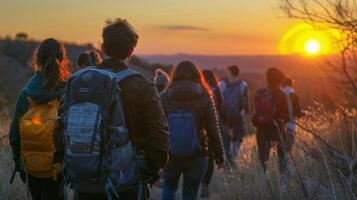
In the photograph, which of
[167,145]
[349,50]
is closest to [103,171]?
[167,145]

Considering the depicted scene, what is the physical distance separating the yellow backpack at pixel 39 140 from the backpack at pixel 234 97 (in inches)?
277

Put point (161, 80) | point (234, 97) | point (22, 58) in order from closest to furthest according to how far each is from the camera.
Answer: point (161, 80)
point (234, 97)
point (22, 58)

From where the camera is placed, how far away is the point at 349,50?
8898 millimetres

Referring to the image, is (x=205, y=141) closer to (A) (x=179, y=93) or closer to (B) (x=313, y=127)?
(A) (x=179, y=93)

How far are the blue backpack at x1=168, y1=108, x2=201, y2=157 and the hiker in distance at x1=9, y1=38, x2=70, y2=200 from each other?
56.0 inches

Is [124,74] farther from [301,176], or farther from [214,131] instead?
[301,176]

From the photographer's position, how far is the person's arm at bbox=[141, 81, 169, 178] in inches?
159

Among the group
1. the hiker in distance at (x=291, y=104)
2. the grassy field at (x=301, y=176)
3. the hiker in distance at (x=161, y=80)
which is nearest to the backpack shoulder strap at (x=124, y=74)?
the grassy field at (x=301, y=176)

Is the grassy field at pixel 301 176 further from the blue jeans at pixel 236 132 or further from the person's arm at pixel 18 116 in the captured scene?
the person's arm at pixel 18 116

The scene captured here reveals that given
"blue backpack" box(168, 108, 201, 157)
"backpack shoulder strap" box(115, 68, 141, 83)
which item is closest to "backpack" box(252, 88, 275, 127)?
"blue backpack" box(168, 108, 201, 157)

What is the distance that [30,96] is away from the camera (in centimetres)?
512

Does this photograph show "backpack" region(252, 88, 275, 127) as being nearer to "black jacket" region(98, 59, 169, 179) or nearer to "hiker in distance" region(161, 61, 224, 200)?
"hiker in distance" region(161, 61, 224, 200)

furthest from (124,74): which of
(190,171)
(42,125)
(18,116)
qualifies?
(190,171)

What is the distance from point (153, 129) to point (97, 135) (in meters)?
0.39
